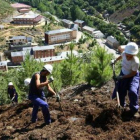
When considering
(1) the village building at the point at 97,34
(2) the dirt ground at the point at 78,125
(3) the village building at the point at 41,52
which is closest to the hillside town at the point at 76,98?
(2) the dirt ground at the point at 78,125

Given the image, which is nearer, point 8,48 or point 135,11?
point 8,48

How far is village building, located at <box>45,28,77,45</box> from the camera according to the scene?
54312 mm

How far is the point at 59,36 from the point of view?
5656cm

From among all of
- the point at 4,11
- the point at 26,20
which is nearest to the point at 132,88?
the point at 26,20

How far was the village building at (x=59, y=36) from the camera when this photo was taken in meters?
Result: 54.3

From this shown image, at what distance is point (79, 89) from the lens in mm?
12391

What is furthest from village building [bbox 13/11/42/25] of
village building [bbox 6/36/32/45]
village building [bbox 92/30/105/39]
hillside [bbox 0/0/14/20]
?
village building [bbox 92/30/105/39]

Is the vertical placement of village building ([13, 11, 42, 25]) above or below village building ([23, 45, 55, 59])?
above

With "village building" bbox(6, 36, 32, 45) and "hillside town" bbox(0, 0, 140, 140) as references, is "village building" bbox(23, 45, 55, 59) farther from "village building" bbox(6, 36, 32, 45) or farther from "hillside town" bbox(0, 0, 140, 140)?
"hillside town" bbox(0, 0, 140, 140)

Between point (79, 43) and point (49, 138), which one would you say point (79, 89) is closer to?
point (49, 138)

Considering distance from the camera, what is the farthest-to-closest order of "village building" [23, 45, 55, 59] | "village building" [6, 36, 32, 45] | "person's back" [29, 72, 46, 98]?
"village building" [6, 36, 32, 45] → "village building" [23, 45, 55, 59] → "person's back" [29, 72, 46, 98]

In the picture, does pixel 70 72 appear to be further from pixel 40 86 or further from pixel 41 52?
pixel 41 52

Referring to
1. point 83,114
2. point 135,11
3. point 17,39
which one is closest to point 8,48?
point 17,39

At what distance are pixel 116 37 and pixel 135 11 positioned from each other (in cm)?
1612
